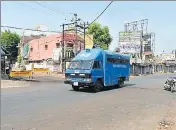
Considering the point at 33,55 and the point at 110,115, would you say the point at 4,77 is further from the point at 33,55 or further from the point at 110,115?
the point at 33,55

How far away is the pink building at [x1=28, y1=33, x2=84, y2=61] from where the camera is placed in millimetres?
62697

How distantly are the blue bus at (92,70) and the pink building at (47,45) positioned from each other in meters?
36.1

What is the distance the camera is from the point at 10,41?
271 feet

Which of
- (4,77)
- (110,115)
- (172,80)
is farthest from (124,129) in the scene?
(4,77)

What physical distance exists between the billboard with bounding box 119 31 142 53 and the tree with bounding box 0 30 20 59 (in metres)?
25.7

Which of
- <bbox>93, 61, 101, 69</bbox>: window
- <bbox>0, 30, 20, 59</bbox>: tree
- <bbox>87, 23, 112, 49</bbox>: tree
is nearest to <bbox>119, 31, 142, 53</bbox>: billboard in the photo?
<bbox>87, 23, 112, 49</bbox>: tree

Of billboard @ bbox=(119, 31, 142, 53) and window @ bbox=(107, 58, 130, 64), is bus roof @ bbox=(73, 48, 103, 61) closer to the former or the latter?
window @ bbox=(107, 58, 130, 64)

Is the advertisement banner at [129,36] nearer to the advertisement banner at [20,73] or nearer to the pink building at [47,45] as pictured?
the pink building at [47,45]

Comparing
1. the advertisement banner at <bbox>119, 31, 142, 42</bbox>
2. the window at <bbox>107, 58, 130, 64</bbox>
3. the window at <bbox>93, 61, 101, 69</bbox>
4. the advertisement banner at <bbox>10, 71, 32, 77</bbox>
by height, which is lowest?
the advertisement banner at <bbox>10, 71, 32, 77</bbox>

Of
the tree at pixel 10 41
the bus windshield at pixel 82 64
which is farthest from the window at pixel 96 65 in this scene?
the tree at pixel 10 41

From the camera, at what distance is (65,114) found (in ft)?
41.6

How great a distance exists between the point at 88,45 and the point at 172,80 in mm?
36971

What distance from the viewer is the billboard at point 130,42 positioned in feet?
246

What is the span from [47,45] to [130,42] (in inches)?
770
